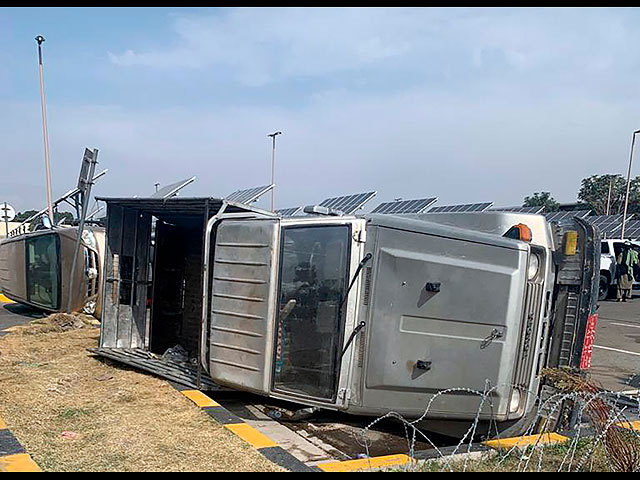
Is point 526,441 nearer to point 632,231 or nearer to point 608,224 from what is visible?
point 608,224

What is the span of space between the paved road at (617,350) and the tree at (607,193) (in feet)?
139

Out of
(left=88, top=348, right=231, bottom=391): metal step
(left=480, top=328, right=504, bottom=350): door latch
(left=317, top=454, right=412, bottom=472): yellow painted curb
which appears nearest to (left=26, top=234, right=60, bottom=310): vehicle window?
(left=88, top=348, right=231, bottom=391): metal step

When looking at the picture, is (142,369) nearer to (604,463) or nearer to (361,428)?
(361,428)

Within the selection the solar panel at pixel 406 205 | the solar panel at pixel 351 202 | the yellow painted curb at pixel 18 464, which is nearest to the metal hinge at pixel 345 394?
the yellow painted curb at pixel 18 464

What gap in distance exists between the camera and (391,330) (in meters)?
4.45

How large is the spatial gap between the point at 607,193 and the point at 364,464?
58.7 m

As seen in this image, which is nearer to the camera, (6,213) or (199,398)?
(199,398)

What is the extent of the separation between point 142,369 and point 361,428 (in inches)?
104

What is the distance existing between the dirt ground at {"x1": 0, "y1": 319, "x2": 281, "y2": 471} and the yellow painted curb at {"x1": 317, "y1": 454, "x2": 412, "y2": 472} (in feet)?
1.30

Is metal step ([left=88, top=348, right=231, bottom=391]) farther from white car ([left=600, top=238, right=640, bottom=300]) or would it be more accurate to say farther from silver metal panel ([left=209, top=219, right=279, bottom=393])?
white car ([left=600, top=238, right=640, bottom=300])

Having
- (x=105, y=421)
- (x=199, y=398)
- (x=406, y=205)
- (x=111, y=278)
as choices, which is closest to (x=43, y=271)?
(x=111, y=278)

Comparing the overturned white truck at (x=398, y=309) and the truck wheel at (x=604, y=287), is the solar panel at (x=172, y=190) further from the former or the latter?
the truck wheel at (x=604, y=287)

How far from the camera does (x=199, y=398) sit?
5148mm

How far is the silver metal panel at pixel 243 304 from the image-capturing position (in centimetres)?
476
